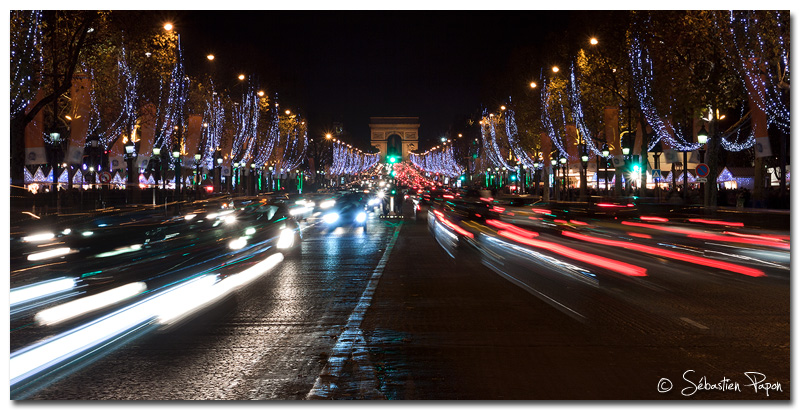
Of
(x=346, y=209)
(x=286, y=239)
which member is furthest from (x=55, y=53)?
(x=346, y=209)

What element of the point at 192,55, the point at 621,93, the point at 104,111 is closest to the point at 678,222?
the point at 621,93

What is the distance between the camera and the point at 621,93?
51344mm

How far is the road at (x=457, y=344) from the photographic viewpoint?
6535 millimetres

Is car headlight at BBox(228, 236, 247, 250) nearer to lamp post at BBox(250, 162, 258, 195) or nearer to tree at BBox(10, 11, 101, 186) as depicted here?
tree at BBox(10, 11, 101, 186)

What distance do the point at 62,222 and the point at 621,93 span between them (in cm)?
3545

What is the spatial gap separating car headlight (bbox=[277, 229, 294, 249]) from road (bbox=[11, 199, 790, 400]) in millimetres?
8375

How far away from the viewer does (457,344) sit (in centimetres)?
839

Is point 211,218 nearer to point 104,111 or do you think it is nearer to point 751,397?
point 104,111

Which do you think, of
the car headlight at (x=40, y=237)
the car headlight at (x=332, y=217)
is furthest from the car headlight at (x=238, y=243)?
the car headlight at (x=332, y=217)

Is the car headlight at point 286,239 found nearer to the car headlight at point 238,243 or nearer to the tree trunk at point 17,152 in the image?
the car headlight at point 238,243

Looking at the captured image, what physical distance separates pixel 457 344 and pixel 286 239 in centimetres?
1570

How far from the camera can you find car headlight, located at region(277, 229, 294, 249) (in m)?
23.1

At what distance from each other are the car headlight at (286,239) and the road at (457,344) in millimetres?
8375

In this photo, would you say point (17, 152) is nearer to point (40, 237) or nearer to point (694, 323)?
Result: point (40, 237)
